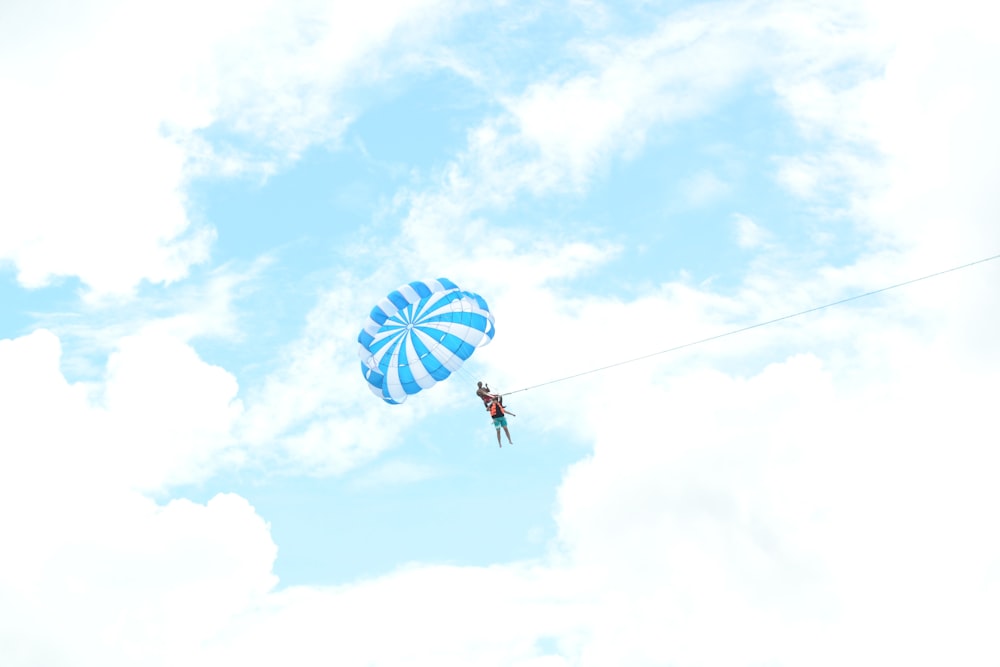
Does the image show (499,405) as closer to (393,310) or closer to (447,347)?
(447,347)

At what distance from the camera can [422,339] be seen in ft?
116

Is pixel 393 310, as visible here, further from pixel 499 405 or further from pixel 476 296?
pixel 499 405

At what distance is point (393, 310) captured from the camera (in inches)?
1364

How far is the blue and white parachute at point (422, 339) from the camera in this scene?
115 feet

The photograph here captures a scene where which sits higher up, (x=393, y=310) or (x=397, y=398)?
(x=393, y=310)

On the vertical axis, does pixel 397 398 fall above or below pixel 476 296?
below

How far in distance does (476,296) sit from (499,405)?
172 inches

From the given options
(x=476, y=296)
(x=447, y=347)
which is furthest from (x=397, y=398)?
(x=476, y=296)

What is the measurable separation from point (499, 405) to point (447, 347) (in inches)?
120

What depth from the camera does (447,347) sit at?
1384 inches

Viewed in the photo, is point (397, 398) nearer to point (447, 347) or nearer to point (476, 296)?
point (447, 347)

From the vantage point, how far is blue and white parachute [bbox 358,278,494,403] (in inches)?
1379

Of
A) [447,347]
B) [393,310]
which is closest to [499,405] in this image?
[447,347]
